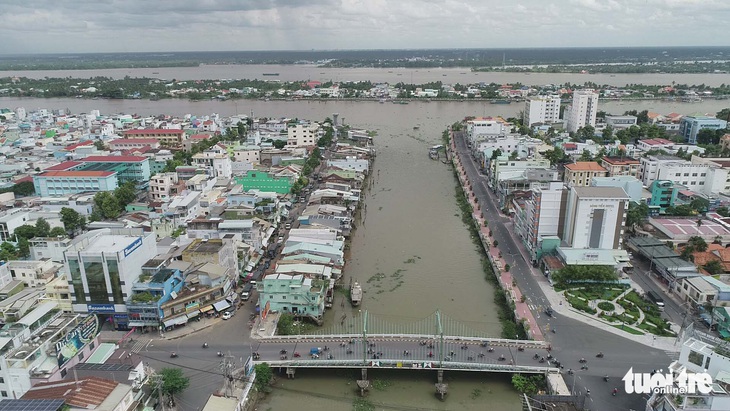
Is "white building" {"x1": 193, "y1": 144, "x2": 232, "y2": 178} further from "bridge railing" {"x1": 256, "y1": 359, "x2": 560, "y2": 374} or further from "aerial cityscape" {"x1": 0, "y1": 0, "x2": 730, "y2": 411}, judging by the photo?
"bridge railing" {"x1": 256, "y1": 359, "x2": 560, "y2": 374}

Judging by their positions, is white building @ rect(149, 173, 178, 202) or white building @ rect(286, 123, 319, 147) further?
white building @ rect(286, 123, 319, 147)

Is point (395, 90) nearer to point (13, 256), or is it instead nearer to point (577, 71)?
point (577, 71)

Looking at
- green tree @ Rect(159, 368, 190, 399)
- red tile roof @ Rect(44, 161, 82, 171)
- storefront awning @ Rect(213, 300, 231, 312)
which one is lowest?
storefront awning @ Rect(213, 300, 231, 312)

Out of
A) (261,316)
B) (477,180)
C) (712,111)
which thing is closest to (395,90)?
(712,111)

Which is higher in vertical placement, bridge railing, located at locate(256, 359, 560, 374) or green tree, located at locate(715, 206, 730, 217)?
green tree, located at locate(715, 206, 730, 217)

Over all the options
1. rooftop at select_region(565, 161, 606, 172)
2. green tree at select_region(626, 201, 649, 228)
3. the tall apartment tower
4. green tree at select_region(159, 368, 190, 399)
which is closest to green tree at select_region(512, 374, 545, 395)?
green tree at select_region(159, 368, 190, 399)

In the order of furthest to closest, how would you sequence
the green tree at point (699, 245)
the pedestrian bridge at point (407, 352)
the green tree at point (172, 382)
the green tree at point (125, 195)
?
1. the green tree at point (125, 195)
2. the green tree at point (699, 245)
3. the pedestrian bridge at point (407, 352)
4. the green tree at point (172, 382)

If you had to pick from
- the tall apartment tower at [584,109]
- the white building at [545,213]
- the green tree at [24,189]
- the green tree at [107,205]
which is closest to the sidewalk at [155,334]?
the green tree at [107,205]

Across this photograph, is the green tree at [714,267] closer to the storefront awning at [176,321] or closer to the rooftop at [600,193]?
the rooftop at [600,193]
